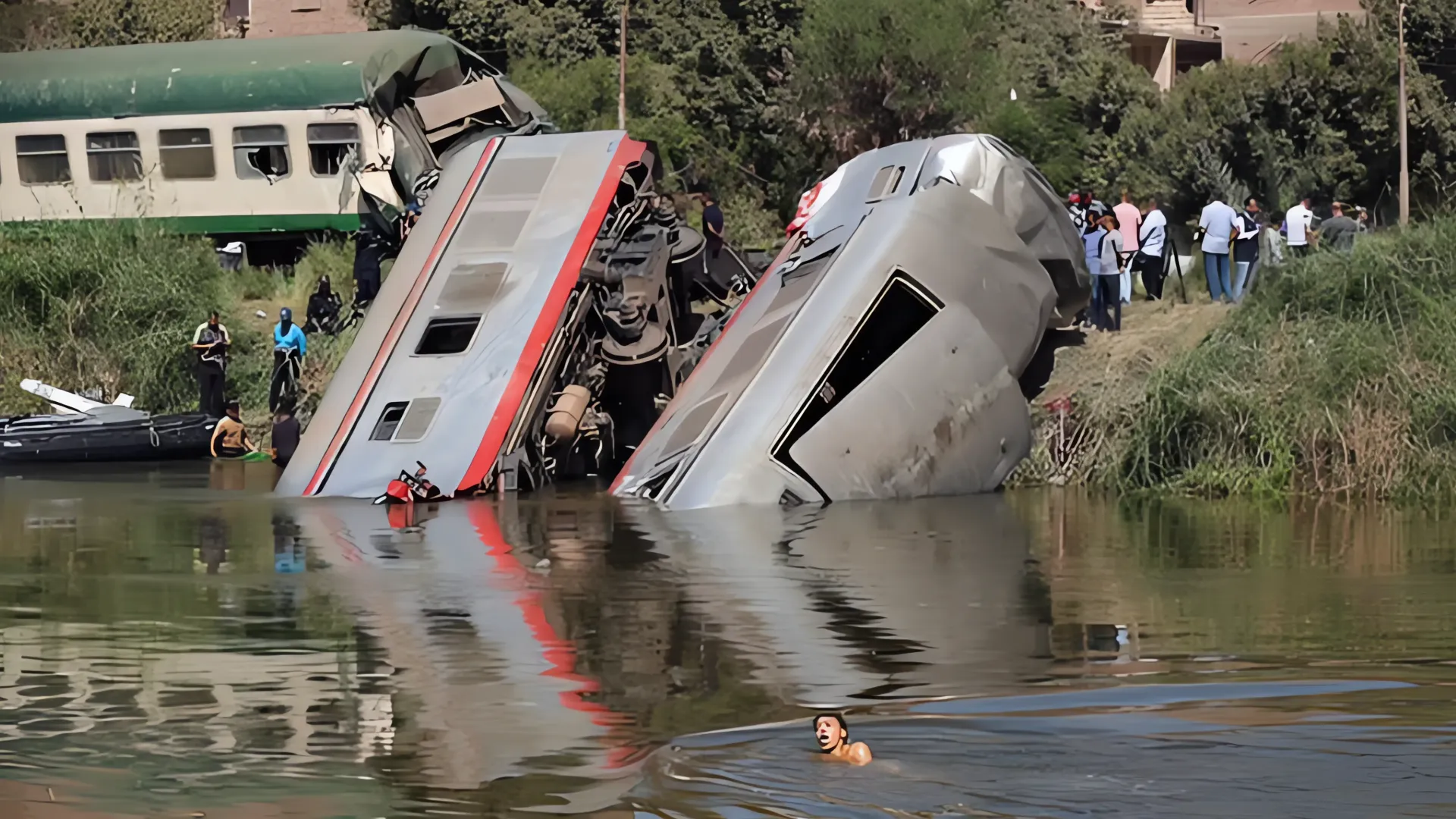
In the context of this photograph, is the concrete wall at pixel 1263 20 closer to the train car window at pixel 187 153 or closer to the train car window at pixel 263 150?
the train car window at pixel 263 150

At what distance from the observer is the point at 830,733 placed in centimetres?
923

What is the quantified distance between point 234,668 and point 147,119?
20.0m

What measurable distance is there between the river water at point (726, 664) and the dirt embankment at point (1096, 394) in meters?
2.77

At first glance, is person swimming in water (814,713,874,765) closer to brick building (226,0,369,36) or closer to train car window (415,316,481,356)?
train car window (415,316,481,356)

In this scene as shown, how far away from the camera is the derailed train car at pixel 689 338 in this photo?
63.3ft

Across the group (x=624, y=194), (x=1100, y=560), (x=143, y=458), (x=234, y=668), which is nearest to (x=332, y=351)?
(x=143, y=458)

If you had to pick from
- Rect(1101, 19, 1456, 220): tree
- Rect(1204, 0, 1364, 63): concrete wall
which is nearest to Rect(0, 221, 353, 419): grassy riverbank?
Rect(1101, 19, 1456, 220): tree

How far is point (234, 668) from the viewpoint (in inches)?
464

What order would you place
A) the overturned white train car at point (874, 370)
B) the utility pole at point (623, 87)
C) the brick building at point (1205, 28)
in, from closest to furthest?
the overturned white train car at point (874, 370), the utility pole at point (623, 87), the brick building at point (1205, 28)

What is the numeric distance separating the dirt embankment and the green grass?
11.4 inches

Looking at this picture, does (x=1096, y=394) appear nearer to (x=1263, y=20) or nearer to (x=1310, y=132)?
(x=1310, y=132)

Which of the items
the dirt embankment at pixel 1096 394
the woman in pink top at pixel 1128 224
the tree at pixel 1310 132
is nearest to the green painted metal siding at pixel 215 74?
the woman in pink top at pixel 1128 224

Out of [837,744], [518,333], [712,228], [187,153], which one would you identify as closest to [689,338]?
[712,228]

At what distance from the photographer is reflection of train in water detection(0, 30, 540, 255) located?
29.3 metres
